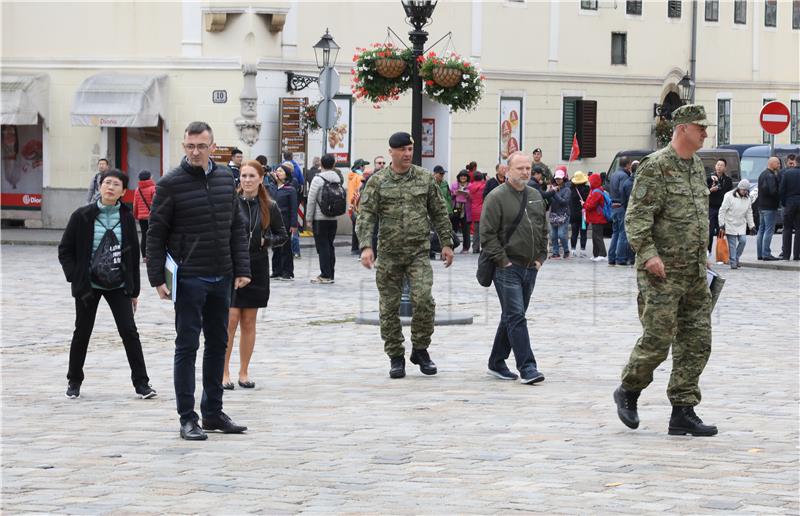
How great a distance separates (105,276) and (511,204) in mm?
3099

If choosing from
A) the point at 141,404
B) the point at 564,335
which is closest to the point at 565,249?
the point at 564,335

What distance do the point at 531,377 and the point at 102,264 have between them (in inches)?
A: 128

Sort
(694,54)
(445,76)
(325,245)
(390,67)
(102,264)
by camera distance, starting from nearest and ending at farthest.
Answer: (102,264), (390,67), (445,76), (325,245), (694,54)

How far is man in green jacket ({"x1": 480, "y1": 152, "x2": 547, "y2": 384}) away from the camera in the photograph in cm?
1226

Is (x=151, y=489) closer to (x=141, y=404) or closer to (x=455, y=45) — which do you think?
(x=141, y=404)

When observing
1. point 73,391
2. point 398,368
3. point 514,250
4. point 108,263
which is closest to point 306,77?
point 398,368

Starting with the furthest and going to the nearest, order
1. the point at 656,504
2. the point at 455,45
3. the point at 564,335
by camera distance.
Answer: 1. the point at 455,45
2. the point at 564,335
3. the point at 656,504

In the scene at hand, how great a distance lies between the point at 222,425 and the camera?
979 cm

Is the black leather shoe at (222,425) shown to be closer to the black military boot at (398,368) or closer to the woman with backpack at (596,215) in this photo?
the black military boot at (398,368)

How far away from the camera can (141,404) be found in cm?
1119

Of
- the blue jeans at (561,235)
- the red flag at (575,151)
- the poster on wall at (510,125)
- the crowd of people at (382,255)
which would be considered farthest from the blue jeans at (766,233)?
the crowd of people at (382,255)

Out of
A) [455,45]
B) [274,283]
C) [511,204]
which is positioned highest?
[455,45]

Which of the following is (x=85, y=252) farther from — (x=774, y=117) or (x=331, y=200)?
(x=774, y=117)

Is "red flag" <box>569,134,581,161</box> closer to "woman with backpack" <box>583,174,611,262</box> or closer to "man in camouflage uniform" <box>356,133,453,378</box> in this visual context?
"woman with backpack" <box>583,174,611,262</box>
